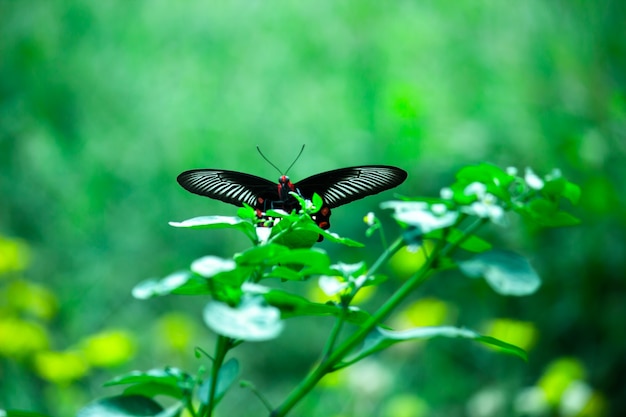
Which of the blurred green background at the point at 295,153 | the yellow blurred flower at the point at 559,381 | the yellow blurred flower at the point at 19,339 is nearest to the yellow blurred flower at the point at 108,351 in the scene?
the blurred green background at the point at 295,153

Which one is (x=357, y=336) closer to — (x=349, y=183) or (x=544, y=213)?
(x=544, y=213)

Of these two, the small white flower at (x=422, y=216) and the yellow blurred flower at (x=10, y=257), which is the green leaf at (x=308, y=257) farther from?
the yellow blurred flower at (x=10, y=257)

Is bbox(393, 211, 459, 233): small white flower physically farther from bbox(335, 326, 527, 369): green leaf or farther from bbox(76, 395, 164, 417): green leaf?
bbox(76, 395, 164, 417): green leaf

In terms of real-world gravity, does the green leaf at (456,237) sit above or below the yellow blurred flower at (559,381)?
above

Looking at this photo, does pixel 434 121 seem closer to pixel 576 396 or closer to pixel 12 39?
pixel 576 396

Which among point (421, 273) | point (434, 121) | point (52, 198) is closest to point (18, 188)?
point (52, 198)

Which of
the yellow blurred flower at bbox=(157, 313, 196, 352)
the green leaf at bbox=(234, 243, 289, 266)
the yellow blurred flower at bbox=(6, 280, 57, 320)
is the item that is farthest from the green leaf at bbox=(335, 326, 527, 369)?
the yellow blurred flower at bbox=(6, 280, 57, 320)
